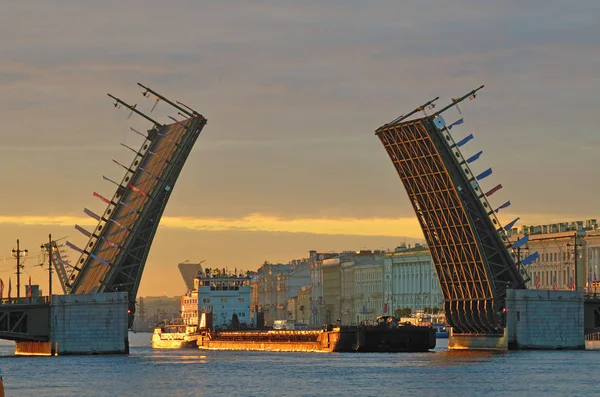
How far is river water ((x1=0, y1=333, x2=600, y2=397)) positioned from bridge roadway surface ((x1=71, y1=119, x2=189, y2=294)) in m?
4.17

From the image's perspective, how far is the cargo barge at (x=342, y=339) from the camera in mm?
89938

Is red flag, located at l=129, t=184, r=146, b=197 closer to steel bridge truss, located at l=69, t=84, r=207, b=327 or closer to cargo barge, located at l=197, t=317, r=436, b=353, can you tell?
steel bridge truss, located at l=69, t=84, r=207, b=327

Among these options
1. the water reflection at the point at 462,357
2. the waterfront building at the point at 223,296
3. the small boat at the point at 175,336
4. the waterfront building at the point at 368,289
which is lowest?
the water reflection at the point at 462,357

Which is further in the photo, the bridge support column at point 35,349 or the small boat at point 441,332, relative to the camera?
the small boat at point 441,332

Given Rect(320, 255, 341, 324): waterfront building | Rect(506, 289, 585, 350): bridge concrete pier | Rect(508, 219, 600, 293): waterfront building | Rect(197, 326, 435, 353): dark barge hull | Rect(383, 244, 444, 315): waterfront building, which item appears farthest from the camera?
Rect(320, 255, 341, 324): waterfront building

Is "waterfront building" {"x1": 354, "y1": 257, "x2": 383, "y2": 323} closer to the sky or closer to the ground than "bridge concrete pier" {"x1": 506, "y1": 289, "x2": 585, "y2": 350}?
closer to the sky

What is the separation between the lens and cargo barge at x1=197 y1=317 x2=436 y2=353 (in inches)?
3541

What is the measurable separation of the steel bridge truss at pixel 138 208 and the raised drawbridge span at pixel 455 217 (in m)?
7.94

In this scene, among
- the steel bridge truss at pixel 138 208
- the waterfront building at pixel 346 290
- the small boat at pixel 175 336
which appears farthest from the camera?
the waterfront building at pixel 346 290

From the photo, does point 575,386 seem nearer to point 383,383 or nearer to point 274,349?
point 383,383

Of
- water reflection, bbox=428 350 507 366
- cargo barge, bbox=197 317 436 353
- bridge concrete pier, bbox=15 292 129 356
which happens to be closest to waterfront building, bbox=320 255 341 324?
cargo barge, bbox=197 317 436 353

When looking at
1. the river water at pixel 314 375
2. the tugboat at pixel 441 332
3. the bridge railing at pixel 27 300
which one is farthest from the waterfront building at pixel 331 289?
the bridge railing at pixel 27 300

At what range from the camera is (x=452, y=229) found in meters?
76.8

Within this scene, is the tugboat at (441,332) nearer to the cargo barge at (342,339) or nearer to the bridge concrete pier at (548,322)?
the cargo barge at (342,339)
